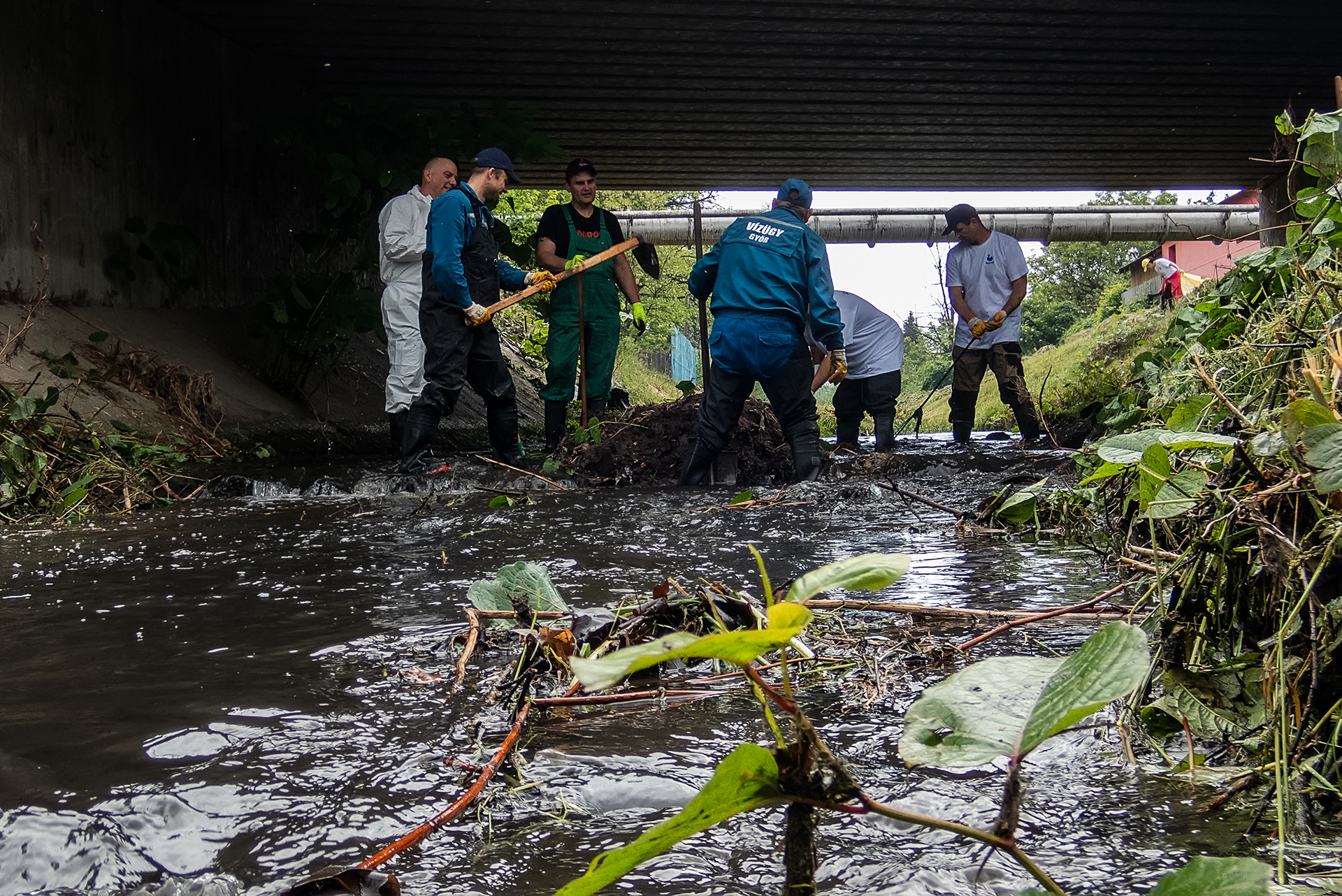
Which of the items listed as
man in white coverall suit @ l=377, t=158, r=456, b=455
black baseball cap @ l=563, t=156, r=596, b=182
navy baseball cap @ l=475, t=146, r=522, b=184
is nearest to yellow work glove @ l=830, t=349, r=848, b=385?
navy baseball cap @ l=475, t=146, r=522, b=184

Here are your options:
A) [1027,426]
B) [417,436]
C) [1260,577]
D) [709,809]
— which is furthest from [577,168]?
[709,809]

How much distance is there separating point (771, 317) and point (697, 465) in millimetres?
1130

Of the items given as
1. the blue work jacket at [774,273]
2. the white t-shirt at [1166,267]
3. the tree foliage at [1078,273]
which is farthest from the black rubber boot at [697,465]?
the tree foliage at [1078,273]

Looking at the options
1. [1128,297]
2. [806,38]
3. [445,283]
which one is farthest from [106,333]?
[1128,297]

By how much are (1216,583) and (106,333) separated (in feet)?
26.5

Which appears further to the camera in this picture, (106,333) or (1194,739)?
(106,333)

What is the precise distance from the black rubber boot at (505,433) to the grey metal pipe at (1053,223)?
436 inches

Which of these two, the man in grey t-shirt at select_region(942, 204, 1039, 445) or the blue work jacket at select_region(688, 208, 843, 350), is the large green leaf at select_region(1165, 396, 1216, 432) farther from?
the man in grey t-shirt at select_region(942, 204, 1039, 445)

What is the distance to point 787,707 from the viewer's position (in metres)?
0.75

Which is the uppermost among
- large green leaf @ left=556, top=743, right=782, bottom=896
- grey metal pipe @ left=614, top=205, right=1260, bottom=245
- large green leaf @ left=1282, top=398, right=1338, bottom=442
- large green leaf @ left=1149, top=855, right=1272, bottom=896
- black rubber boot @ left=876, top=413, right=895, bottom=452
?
grey metal pipe @ left=614, top=205, right=1260, bottom=245

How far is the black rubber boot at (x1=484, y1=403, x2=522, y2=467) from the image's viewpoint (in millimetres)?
7070

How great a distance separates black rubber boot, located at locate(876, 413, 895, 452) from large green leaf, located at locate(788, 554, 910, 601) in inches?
315

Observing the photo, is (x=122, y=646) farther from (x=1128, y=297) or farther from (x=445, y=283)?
(x=1128, y=297)

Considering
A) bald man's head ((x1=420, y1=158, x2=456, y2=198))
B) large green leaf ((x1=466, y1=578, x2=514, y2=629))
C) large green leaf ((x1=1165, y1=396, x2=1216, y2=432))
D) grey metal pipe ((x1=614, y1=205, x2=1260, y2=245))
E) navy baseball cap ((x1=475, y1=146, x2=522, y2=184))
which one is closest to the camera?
large green leaf ((x1=1165, y1=396, x2=1216, y2=432))
